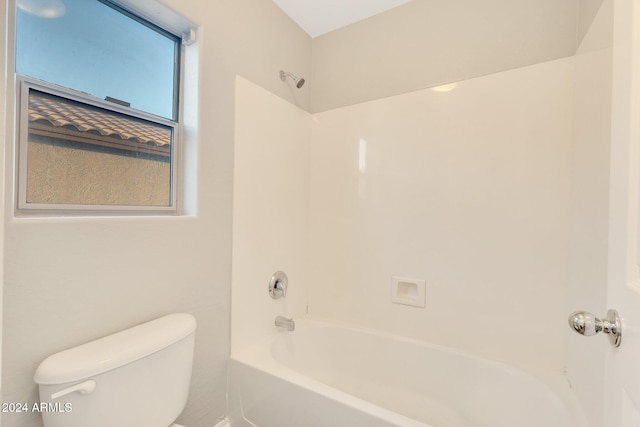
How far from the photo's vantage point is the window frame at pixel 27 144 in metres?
0.87

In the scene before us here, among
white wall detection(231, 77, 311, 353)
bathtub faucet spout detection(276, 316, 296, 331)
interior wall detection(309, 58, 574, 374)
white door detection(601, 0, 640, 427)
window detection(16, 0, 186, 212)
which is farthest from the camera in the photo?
bathtub faucet spout detection(276, 316, 296, 331)

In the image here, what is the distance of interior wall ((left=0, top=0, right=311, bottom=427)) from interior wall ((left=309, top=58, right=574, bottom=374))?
0.74 metres

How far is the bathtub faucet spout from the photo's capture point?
1672 millimetres

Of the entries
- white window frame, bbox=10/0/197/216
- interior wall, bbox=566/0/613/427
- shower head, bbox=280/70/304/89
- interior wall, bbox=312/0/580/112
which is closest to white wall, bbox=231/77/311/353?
shower head, bbox=280/70/304/89

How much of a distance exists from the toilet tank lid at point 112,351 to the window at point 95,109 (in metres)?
0.48

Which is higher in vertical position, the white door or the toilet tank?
the white door

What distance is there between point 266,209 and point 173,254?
602 mm

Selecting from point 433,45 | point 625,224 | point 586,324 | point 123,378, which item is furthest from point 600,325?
point 433,45

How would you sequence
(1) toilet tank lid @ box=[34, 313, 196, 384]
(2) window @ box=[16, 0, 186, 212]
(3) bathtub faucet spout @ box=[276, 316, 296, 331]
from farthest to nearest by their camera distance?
(3) bathtub faucet spout @ box=[276, 316, 296, 331] → (2) window @ box=[16, 0, 186, 212] → (1) toilet tank lid @ box=[34, 313, 196, 384]

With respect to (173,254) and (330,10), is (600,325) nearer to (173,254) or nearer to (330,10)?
(173,254)

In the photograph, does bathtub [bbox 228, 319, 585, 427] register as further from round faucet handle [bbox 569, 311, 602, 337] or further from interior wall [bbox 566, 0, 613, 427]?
round faucet handle [bbox 569, 311, 602, 337]

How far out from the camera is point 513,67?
143 centimetres

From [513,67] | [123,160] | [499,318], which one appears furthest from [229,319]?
[513,67]

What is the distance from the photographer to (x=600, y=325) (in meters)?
0.62
